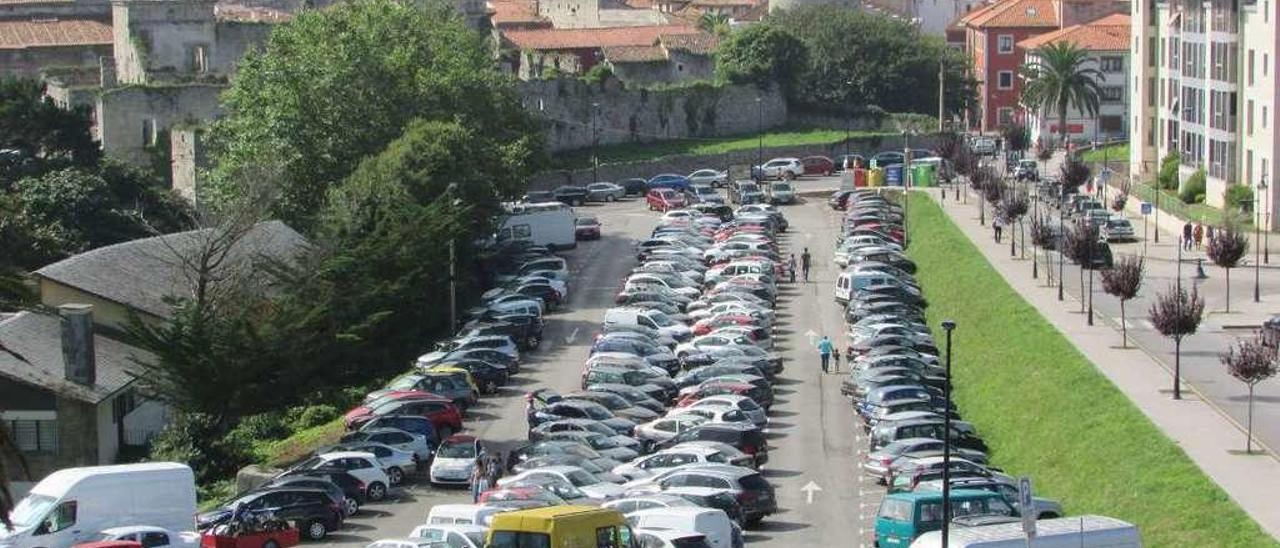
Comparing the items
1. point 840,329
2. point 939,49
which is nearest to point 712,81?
point 939,49

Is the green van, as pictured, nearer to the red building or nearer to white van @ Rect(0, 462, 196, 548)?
A: white van @ Rect(0, 462, 196, 548)

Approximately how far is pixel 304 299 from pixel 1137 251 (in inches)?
1144

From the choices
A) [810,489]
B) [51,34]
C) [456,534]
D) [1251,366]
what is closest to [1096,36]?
[51,34]

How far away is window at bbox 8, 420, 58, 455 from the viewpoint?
162 ft

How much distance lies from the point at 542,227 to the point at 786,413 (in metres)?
29.2

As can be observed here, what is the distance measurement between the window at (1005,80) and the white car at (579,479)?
83486mm

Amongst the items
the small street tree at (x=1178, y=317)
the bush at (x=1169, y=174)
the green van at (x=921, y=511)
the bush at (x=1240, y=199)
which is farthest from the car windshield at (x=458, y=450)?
the bush at (x=1169, y=174)

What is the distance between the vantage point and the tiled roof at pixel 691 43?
115m

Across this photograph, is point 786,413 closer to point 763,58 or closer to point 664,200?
point 664,200

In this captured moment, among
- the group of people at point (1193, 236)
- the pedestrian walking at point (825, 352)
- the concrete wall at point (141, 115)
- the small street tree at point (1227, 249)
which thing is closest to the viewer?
the pedestrian walking at point (825, 352)

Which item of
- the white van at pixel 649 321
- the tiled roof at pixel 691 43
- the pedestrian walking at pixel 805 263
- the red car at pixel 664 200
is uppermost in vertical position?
the tiled roof at pixel 691 43

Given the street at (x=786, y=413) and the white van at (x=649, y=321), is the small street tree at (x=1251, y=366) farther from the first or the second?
the white van at (x=649, y=321)

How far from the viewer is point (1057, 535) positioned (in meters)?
28.8

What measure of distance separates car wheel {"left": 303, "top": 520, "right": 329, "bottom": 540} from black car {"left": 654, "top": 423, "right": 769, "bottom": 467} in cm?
828
